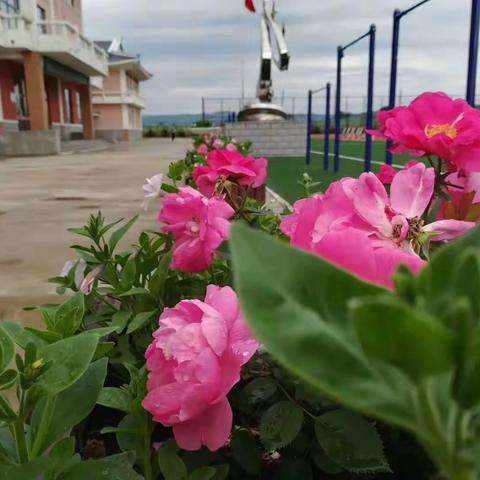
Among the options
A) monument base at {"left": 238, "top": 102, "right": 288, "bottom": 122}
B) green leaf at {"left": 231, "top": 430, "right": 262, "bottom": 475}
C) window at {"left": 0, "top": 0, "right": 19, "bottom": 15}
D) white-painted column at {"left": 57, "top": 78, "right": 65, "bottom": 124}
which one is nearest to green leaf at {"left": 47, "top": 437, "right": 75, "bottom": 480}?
green leaf at {"left": 231, "top": 430, "right": 262, "bottom": 475}

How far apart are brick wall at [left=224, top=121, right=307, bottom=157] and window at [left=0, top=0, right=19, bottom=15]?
11.3 m

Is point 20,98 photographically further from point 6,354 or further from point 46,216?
point 6,354

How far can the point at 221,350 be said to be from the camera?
55cm

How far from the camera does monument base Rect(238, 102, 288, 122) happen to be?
16.0 m

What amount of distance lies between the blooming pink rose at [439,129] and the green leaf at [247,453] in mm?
409

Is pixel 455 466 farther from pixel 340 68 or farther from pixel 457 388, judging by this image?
pixel 340 68

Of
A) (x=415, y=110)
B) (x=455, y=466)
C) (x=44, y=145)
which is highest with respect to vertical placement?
(x=415, y=110)

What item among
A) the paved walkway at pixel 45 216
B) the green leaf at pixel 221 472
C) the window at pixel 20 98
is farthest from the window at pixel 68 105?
the green leaf at pixel 221 472

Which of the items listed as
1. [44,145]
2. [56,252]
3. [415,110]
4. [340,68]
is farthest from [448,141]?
[44,145]

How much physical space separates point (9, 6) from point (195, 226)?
24.8m

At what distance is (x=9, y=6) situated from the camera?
22.5m

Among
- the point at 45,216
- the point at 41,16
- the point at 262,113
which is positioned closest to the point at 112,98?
the point at 41,16

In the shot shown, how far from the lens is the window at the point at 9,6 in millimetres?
21725

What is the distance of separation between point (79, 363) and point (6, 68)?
77.0 feet
